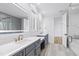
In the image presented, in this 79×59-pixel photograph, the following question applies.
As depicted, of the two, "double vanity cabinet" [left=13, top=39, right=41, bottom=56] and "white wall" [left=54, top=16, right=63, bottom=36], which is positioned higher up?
"white wall" [left=54, top=16, right=63, bottom=36]

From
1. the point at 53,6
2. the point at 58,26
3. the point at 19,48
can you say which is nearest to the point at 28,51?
the point at 19,48

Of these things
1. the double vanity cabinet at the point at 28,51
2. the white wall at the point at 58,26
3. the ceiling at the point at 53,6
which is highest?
the ceiling at the point at 53,6

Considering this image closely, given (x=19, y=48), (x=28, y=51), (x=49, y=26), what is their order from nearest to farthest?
1. (x=19, y=48)
2. (x=28, y=51)
3. (x=49, y=26)

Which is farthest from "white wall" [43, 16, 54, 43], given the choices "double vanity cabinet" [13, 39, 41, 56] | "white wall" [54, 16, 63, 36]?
"double vanity cabinet" [13, 39, 41, 56]

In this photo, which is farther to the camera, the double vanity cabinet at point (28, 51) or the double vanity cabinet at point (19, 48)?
the double vanity cabinet at point (28, 51)

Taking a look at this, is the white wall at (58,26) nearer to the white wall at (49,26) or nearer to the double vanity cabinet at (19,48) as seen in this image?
the white wall at (49,26)

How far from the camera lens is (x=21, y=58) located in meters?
0.90

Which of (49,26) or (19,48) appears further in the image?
(49,26)

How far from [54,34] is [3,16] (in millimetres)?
6113

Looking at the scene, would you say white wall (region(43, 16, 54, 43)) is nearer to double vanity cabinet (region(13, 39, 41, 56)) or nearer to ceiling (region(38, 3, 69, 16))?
ceiling (region(38, 3, 69, 16))

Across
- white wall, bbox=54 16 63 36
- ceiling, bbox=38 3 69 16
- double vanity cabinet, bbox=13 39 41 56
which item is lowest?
double vanity cabinet, bbox=13 39 41 56

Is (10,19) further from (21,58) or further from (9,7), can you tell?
(21,58)

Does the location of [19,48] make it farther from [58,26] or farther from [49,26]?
[58,26]

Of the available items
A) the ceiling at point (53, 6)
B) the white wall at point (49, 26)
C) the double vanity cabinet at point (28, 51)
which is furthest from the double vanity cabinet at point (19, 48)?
the white wall at point (49, 26)
